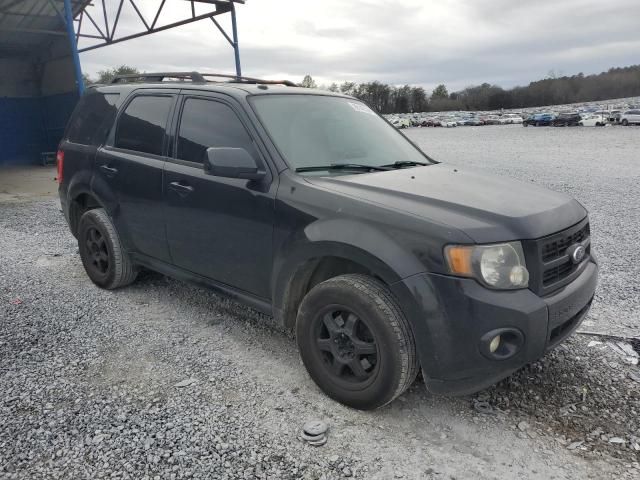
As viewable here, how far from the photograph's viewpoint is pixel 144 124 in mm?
3934

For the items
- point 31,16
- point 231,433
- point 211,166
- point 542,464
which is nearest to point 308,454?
point 231,433

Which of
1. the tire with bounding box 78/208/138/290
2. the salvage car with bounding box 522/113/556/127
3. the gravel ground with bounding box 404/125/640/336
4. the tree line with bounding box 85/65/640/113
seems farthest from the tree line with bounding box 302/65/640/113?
the tire with bounding box 78/208/138/290

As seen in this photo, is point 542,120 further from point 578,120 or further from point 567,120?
point 578,120

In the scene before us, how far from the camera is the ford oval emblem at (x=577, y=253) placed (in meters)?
2.71

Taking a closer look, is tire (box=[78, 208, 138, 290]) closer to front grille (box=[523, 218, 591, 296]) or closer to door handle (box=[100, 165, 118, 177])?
door handle (box=[100, 165, 118, 177])

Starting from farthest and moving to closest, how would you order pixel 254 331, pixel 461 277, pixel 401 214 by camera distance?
pixel 254 331, pixel 401 214, pixel 461 277

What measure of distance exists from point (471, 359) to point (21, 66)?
18.6m

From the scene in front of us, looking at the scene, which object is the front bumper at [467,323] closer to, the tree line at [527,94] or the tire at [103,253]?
the tire at [103,253]

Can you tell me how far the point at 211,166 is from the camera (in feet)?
9.62

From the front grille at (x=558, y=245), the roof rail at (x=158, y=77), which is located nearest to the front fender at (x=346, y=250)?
the front grille at (x=558, y=245)

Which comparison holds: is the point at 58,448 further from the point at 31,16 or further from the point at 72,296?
the point at 31,16

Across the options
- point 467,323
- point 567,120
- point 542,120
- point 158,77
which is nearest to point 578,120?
point 567,120

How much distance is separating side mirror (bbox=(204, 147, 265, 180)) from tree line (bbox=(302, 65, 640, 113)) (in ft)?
355

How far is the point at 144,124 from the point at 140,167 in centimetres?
38
